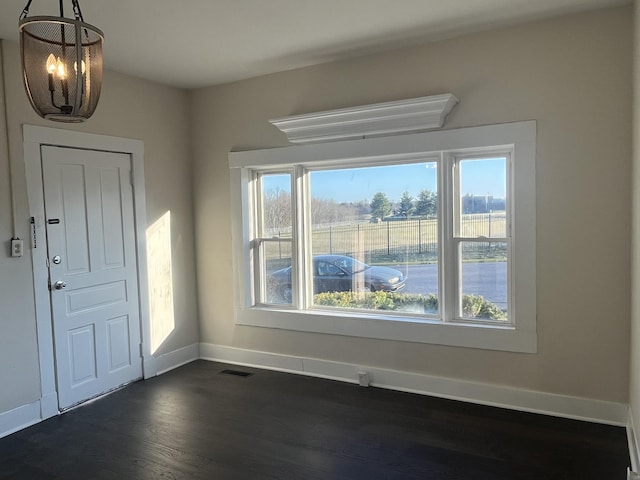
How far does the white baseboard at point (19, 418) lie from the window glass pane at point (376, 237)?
230 centimetres

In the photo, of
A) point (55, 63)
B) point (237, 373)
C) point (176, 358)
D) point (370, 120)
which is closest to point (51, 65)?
point (55, 63)

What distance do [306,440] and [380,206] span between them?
1.92 meters

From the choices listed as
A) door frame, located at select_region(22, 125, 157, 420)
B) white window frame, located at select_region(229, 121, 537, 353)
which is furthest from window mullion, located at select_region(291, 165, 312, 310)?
door frame, located at select_region(22, 125, 157, 420)

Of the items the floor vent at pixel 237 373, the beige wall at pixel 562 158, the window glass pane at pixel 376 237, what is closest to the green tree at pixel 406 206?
the window glass pane at pixel 376 237

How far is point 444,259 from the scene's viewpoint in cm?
364

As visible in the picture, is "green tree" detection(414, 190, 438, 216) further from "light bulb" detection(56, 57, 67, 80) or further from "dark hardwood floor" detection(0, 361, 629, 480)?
"light bulb" detection(56, 57, 67, 80)

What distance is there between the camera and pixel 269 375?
422 cm

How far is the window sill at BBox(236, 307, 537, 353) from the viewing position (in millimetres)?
3371

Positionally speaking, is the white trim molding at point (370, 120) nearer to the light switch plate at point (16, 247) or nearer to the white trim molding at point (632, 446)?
the light switch plate at point (16, 247)

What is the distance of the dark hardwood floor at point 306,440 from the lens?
8.73ft

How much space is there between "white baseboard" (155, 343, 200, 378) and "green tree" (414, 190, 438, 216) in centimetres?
257

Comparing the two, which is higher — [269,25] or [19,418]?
[269,25]

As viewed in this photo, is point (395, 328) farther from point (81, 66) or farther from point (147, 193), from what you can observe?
point (81, 66)

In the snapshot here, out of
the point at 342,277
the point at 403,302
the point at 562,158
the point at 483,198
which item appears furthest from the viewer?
the point at 342,277
